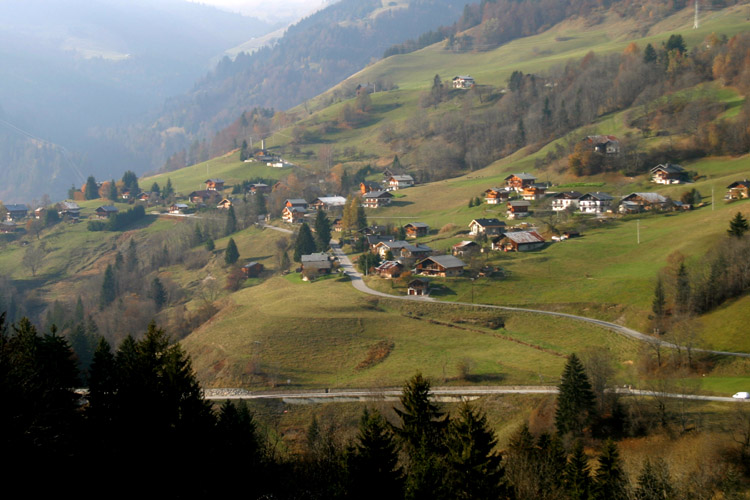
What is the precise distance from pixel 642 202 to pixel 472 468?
208 feet

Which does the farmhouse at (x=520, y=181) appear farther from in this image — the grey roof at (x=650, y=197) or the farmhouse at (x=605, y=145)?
the grey roof at (x=650, y=197)

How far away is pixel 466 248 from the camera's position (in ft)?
226

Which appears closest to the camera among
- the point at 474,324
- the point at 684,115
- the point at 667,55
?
the point at 474,324

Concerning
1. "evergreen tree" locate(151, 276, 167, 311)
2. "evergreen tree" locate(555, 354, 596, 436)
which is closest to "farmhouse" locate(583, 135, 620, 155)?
"evergreen tree" locate(151, 276, 167, 311)

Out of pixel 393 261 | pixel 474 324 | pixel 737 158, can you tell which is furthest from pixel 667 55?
pixel 474 324

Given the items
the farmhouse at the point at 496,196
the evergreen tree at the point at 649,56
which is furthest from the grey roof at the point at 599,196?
the evergreen tree at the point at 649,56

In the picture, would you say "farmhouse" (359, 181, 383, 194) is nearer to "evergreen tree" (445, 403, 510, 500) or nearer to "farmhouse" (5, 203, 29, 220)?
"farmhouse" (5, 203, 29, 220)

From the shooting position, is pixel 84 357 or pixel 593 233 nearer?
pixel 84 357

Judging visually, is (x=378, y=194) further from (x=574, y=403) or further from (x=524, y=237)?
(x=574, y=403)

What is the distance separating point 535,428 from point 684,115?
80917mm

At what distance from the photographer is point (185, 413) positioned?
66.2 ft

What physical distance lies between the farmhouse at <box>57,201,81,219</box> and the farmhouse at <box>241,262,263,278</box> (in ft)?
182

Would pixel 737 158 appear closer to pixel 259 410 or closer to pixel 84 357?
pixel 259 410

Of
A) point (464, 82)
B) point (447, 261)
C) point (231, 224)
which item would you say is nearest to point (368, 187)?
point (231, 224)
